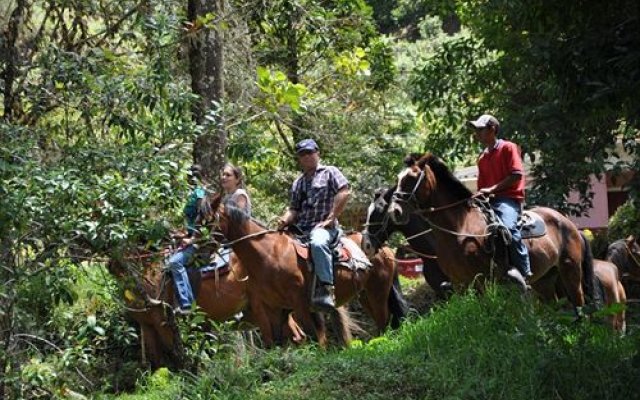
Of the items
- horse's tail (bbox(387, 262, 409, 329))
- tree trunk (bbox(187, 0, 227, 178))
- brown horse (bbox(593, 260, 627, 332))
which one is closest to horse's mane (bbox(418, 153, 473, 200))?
horse's tail (bbox(387, 262, 409, 329))

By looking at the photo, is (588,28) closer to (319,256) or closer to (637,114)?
(637,114)

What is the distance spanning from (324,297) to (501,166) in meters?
2.42

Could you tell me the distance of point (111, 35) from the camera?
12.4 m

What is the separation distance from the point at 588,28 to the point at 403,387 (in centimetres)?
299

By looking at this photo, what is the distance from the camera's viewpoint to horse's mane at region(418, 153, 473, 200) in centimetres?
1318

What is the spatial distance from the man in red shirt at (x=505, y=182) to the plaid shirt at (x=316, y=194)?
158 centimetres

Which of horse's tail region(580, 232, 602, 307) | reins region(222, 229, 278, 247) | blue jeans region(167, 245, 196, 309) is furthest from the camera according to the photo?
horse's tail region(580, 232, 602, 307)

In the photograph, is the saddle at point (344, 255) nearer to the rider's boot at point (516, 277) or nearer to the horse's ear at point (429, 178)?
the horse's ear at point (429, 178)

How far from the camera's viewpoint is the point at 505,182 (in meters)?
12.9

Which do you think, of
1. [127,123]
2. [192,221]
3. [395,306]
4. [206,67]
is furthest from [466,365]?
[395,306]

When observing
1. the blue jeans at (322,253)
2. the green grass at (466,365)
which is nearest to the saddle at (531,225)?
the blue jeans at (322,253)

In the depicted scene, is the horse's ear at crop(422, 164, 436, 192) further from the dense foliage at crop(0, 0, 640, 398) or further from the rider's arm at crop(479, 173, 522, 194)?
the dense foliage at crop(0, 0, 640, 398)

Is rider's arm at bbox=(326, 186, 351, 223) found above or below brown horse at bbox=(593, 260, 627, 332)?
above

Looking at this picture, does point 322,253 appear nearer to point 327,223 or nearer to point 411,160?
point 327,223
